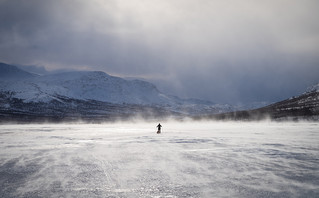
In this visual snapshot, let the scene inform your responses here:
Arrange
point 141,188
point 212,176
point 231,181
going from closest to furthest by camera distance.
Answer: point 141,188
point 231,181
point 212,176

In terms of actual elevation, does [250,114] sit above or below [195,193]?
above

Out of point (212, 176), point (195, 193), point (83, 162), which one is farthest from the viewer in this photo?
point (83, 162)

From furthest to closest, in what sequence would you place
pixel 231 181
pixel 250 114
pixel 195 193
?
pixel 250 114 → pixel 231 181 → pixel 195 193

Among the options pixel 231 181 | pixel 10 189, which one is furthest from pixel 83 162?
pixel 231 181

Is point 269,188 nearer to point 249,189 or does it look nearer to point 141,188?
point 249,189

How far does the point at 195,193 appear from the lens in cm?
827

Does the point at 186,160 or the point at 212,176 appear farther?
the point at 186,160

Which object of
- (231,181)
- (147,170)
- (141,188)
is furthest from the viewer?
(147,170)

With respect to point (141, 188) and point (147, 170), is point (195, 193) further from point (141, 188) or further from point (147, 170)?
point (147, 170)

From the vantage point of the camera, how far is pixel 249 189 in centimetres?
865

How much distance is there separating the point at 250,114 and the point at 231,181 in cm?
11891

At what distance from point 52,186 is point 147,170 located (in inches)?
165

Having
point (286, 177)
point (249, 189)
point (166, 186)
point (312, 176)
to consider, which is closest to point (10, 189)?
point (166, 186)

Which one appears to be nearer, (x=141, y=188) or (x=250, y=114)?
(x=141, y=188)
